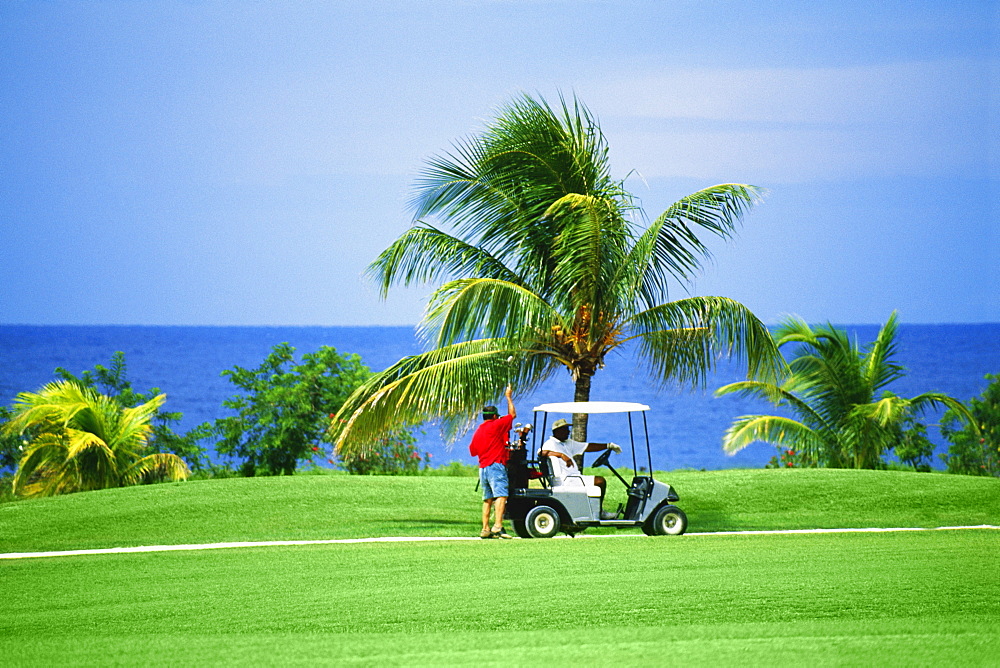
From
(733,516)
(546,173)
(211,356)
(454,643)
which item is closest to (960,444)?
(733,516)

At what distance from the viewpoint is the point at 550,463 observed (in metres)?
13.3

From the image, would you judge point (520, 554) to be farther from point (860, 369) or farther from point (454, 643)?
point (860, 369)

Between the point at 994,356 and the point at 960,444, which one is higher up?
the point at 994,356

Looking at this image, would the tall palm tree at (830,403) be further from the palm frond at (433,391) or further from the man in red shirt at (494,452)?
the man in red shirt at (494,452)

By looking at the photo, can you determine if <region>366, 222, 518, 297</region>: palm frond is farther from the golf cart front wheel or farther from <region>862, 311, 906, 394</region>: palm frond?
<region>862, 311, 906, 394</region>: palm frond

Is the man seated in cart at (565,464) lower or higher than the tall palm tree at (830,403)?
lower

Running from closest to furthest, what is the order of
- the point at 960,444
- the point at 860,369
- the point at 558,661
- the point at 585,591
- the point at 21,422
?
the point at 558,661 < the point at 585,591 < the point at 21,422 < the point at 860,369 < the point at 960,444

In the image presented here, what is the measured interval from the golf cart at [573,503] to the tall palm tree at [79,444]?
8.38 meters

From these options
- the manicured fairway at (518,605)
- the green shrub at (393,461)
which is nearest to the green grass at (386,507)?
the manicured fairway at (518,605)

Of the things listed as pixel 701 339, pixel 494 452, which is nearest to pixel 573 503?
pixel 494 452

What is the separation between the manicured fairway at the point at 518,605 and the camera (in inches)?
274

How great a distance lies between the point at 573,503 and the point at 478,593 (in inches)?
166

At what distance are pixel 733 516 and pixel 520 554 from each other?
223 inches

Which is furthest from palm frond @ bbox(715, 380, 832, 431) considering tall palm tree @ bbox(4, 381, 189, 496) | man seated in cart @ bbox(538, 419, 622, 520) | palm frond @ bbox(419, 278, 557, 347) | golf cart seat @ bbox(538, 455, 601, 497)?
tall palm tree @ bbox(4, 381, 189, 496)
